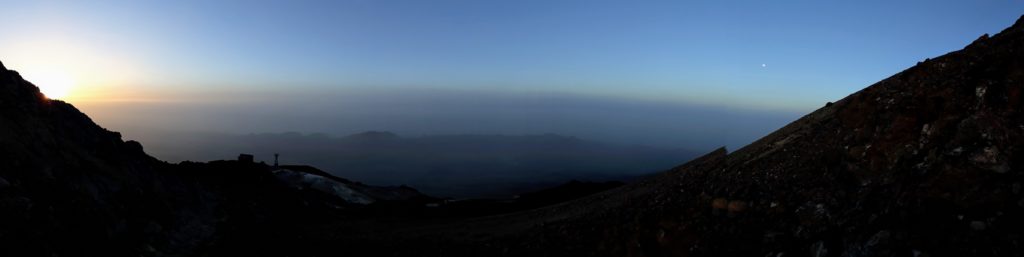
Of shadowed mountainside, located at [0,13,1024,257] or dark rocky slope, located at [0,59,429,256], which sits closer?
shadowed mountainside, located at [0,13,1024,257]

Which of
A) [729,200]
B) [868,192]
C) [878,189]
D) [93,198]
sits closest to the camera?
[878,189]

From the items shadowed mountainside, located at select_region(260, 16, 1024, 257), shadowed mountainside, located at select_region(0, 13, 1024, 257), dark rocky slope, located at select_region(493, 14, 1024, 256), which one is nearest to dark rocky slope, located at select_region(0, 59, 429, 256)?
shadowed mountainside, located at select_region(0, 13, 1024, 257)

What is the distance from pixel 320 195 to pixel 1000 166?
67147mm

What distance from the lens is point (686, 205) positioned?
21547 mm

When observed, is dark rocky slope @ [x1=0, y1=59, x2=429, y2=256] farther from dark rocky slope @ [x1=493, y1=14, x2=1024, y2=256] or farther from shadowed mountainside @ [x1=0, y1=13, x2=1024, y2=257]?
dark rocky slope @ [x1=493, y1=14, x2=1024, y2=256]

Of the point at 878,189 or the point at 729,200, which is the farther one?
the point at 729,200

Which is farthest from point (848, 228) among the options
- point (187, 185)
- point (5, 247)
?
point (187, 185)

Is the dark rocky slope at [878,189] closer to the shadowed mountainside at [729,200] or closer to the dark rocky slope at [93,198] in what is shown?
the shadowed mountainside at [729,200]

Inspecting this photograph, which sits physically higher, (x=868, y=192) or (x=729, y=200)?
(x=868, y=192)

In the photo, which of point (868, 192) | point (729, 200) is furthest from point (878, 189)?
point (729, 200)

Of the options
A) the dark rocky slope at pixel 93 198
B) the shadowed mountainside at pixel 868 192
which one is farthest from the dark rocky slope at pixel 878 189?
the dark rocky slope at pixel 93 198

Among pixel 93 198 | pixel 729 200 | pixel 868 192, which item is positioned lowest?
pixel 93 198

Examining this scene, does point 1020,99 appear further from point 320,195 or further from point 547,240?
point 320,195

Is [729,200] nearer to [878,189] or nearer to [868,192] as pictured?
[868,192]
